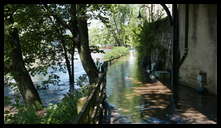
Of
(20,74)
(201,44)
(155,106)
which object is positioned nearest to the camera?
(155,106)

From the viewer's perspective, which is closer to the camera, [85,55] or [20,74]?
[20,74]

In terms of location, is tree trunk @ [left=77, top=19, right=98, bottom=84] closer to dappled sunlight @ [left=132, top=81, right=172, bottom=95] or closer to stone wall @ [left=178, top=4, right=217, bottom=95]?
dappled sunlight @ [left=132, top=81, right=172, bottom=95]

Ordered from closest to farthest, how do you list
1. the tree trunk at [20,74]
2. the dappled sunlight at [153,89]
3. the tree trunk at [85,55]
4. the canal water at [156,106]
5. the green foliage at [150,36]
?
1. the canal water at [156,106]
2. the tree trunk at [20,74]
3. the tree trunk at [85,55]
4. the dappled sunlight at [153,89]
5. the green foliage at [150,36]

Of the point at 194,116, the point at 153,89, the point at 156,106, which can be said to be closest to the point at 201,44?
the point at 153,89

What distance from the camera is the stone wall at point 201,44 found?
12.2m

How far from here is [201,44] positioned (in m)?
13.2

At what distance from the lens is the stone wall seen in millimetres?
12196

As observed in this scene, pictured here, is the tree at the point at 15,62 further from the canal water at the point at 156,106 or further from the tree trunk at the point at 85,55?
the canal water at the point at 156,106

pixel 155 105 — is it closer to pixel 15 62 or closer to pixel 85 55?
pixel 85 55

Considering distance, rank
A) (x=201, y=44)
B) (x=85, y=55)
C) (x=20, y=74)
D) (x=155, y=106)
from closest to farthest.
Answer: (x=155, y=106) → (x=20, y=74) → (x=85, y=55) → (x=201, y=44)

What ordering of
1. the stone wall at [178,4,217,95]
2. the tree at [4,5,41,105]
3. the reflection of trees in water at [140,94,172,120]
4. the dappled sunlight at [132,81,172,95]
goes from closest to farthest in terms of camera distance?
the reflection of trees in water at [140,94,172,120]
the tree at [4,5,41,105]
the stone wall at [178,4,217,95]
the dappled sunlight at [132,81,172,95]

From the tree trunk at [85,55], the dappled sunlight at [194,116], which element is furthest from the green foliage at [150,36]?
the dappled sunlight at [194,116]

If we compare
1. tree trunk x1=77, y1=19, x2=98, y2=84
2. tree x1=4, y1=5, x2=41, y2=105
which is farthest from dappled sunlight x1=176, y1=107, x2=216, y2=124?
tree x1=4, y1=5, x2=41, y2=105
